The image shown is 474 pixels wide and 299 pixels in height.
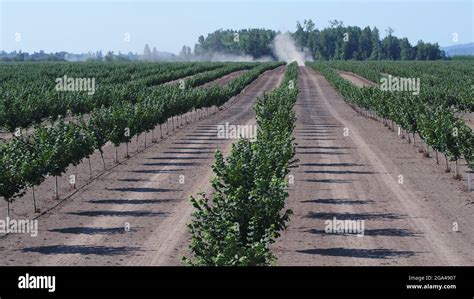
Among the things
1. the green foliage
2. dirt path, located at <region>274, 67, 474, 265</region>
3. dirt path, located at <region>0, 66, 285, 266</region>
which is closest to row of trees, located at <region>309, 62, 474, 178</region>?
dirt path, located at <region>274, 67, 474, 265</region>

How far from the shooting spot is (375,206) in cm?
3878

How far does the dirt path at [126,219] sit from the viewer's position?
29.5 metres

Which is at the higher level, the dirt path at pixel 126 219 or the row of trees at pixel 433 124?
the row of trees at pixel 433 124

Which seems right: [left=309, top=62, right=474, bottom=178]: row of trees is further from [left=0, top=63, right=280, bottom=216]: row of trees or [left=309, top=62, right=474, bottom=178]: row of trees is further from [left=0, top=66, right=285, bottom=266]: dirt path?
[left=0, top=63, right=280, bottom=216]: row of trees

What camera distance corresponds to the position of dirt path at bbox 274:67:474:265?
29.7 m

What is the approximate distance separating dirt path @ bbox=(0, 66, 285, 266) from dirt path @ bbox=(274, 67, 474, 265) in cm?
527

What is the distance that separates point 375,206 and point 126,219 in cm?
1224

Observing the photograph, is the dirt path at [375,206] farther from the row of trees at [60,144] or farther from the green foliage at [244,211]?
the row of trees at [60,144]

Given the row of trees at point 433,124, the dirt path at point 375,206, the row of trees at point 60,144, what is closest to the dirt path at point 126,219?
the row of trees at point 60,144

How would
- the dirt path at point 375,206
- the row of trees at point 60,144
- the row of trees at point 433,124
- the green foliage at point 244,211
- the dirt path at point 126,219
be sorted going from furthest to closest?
the row of trees at point 433,124 < the row of trees at point 60,144 < the dirt path at point 375,206 < the dirt path at point 126,219 < the green foliage at point 244,211

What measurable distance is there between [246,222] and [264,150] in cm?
873

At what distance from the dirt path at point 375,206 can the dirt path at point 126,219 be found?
5.27m

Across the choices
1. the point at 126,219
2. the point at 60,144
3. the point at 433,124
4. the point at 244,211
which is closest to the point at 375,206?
the point at 433,124

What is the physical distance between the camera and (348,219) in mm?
35562
